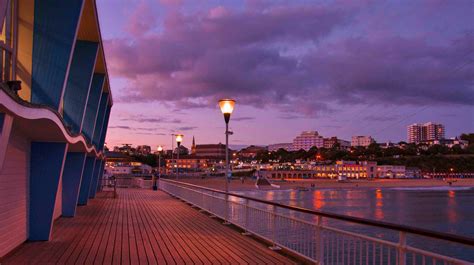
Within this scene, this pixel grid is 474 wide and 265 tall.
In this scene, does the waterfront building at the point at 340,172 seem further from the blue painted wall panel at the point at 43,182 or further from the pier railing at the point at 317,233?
the blue painted wall panel at the point at 43,182

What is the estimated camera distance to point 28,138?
9.28 metres

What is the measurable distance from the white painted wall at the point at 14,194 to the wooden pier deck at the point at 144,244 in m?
0.27

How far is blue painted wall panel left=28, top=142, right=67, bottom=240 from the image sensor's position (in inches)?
376

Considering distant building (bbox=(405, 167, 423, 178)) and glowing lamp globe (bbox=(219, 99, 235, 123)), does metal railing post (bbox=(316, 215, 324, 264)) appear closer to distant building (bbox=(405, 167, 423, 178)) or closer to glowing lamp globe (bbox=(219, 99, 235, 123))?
glowing lamp globe (bbox=(219, 99, 235, 123))

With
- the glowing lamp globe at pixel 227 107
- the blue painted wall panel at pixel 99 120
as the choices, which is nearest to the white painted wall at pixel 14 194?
the glowing lamp globe at pixel 227 107

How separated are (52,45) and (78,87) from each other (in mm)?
4314

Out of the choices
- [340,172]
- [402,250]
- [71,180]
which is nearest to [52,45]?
[71,180]

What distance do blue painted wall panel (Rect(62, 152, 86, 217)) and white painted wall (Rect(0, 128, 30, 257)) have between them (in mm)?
4802

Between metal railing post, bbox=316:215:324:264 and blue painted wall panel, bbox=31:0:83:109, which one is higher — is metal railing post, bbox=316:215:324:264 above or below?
below

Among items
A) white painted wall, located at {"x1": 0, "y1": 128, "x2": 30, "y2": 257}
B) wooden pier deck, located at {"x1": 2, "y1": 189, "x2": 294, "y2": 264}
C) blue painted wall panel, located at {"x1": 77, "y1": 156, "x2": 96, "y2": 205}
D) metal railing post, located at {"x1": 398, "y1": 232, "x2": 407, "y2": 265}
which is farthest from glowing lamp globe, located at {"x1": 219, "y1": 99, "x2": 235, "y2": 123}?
blue painted wall panel, located at {"x1": 77, "y1": 156, "x2": 96, "y2": 205}

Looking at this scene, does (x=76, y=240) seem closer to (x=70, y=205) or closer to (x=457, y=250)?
(x=70, y=205)

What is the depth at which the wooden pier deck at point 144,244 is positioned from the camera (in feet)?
25.6

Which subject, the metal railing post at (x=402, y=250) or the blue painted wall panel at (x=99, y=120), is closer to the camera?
the metal railing post at (x=402, y=250)

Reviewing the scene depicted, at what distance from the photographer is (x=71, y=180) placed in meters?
14.5
